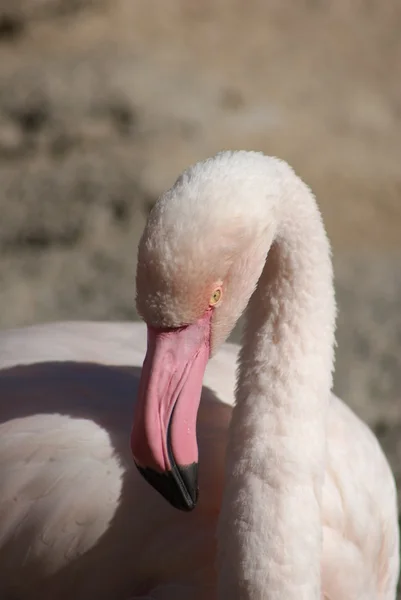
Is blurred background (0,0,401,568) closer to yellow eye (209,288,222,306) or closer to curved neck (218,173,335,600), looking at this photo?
curved neck (218,173,335,600)

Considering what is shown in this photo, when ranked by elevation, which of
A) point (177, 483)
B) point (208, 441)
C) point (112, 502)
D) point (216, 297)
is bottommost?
point (112, 502)

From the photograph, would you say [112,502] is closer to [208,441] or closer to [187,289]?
[208,441]

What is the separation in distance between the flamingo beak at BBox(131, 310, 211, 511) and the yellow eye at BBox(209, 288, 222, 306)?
0.10ft

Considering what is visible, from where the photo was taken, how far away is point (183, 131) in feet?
21.7

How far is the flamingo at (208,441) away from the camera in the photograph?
207 centimetres

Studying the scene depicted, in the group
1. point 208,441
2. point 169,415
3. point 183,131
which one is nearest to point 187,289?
point 169,415

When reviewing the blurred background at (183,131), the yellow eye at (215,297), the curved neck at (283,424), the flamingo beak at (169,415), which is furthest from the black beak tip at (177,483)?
the blurred background at (183,131)

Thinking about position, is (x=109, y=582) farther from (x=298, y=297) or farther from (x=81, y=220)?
(x=81, y=220)

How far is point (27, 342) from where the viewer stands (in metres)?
3.29

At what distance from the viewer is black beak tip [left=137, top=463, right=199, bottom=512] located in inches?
83.4

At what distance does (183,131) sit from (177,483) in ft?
15.7

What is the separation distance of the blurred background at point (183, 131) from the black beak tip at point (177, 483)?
216 cm

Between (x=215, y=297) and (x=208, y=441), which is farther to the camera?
(x=208, y=441)

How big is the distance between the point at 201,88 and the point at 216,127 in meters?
0.54
